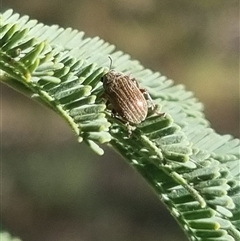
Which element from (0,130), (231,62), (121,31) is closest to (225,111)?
(231,62)

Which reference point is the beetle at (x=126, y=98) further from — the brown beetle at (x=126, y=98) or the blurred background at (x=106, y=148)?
the blurred background at (x=106, y=148)

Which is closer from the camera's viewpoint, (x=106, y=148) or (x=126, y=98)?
(x=126, y=98)

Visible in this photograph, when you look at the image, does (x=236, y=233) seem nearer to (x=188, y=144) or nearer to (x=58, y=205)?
(x=188, y=144)

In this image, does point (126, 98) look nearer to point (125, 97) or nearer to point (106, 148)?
point (125, 97)

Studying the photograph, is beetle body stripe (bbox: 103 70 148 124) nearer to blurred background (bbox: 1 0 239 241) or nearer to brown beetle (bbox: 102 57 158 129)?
brown beetle (bbox: 102 57 158 129)

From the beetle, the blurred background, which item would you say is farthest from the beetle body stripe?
the blurred background

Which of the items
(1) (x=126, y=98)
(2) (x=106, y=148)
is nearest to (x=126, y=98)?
(1) (x=126, y=98)
